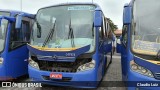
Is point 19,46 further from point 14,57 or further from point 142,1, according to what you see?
point 142,1

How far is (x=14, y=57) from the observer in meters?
7.89

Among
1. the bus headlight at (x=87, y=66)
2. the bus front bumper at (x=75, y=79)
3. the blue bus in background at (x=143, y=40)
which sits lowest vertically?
the bus front bumper at (x=75, y=79)

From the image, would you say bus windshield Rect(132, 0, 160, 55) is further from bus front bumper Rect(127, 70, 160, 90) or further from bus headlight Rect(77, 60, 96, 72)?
bus headlight Rect(77, 60, 96, 72)

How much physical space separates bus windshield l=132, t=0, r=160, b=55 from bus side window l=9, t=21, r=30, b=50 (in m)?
4.03

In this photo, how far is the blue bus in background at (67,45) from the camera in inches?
243

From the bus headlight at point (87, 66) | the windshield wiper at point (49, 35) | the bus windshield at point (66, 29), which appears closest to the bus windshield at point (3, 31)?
the bus windshield at point (66, 29)

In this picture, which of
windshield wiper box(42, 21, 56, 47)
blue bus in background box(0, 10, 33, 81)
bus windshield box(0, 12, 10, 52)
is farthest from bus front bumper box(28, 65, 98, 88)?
bus windshield box(0, 12, 10, 52)

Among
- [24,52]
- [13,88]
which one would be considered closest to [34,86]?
[13,88]

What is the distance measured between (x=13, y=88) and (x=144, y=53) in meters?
4.54

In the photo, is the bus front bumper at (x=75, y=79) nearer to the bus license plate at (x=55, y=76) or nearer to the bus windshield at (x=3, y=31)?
the bus license plate at (x=55, y=76)

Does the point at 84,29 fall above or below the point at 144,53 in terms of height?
above

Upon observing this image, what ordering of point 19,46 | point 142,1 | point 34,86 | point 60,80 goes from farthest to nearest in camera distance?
point 19,46 → point 34,86 → point 60,80 → point 142,1

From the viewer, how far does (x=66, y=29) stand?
6.67 meters

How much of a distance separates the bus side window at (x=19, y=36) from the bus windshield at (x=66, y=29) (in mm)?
1060
